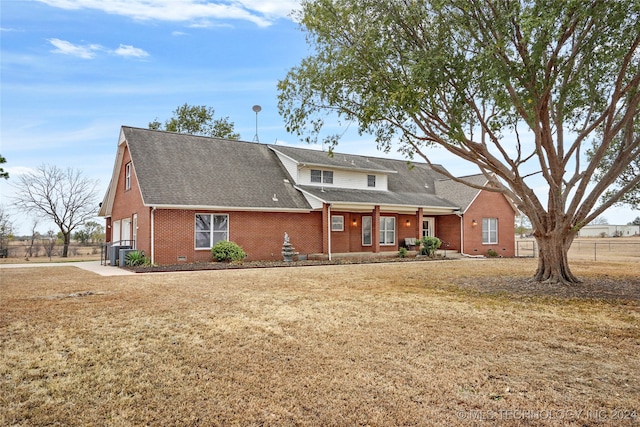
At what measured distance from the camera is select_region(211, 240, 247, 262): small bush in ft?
56.5

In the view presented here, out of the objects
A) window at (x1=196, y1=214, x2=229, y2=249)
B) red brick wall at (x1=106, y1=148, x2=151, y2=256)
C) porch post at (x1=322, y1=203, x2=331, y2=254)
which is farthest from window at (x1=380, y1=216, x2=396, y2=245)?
red brick wall at (x1=106, y1=148, x2=151, y2=256)

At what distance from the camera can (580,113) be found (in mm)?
12812

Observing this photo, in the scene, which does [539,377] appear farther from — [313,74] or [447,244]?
[447,244]

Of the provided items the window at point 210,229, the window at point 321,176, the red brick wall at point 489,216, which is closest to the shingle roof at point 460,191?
the red brick wall at point 489,216

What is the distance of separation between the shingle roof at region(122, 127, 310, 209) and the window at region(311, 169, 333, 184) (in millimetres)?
1446

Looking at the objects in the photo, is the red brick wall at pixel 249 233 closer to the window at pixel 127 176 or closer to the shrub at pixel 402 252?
the shrub at pixel 402 252

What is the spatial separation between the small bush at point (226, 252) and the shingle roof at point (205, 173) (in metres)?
1.74

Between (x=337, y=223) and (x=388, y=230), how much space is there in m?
3.48

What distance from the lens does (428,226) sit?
84.6 ft

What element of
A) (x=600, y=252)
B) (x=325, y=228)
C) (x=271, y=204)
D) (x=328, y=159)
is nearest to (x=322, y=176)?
(x=328, y=159)

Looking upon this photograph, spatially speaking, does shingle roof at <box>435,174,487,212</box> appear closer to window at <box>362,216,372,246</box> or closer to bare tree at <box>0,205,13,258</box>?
window at <box>362,216,372,246</box>

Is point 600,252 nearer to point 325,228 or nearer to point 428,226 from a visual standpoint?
point 428,226

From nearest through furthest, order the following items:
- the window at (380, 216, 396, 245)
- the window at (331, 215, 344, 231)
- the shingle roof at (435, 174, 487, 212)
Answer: the window at (331, 215, 344, 231), the window at (380, 216, 396, 245), the shingle roof at (435, 174, 487, 212)

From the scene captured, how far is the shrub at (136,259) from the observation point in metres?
16.3
